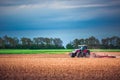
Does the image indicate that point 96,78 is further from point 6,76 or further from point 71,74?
point 6,76

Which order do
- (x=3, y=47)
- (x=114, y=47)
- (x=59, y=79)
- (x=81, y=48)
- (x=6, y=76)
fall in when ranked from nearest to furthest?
1. (x=59, y=79)
2. (x=6, y=76)
3. (x=81, y=48)
4. (x=114, y=47)
5. (x=3, y=47)

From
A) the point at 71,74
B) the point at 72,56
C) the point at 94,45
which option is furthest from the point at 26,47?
the point at 71,74

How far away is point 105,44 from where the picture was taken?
204ft

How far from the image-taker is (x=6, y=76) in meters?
15.6

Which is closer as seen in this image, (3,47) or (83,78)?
(83,78)

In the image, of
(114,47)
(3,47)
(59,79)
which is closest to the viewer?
(59,79)

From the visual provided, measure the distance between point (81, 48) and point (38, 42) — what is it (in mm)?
41422

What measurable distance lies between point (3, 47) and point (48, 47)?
35.0ft

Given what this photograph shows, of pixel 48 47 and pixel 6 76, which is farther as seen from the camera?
pixel 48 47

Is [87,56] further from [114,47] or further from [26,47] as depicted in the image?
[26,47]

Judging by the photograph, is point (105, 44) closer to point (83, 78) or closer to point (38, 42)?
point (38, 42)

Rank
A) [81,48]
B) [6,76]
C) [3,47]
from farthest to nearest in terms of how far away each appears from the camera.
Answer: [3,47], [81,48], [6,76]

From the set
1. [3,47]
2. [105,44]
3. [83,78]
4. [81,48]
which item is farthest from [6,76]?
[3,47]

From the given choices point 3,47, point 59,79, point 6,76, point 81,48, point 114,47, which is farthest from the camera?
point 3,47
